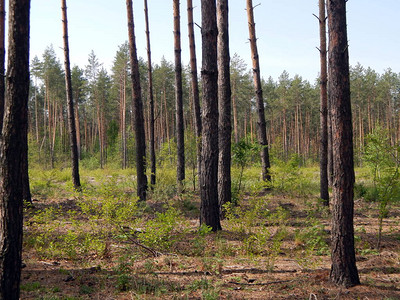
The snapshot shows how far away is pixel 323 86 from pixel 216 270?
27.5ft

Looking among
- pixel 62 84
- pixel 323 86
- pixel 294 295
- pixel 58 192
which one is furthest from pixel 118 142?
pixel 294 295

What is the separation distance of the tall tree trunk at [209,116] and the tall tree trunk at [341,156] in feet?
10.4

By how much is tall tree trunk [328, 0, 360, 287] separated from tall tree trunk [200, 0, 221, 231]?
3180mm

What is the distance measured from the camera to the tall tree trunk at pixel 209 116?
24.3 feet

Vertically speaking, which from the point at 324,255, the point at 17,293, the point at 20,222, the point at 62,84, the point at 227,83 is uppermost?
the point at 62,84

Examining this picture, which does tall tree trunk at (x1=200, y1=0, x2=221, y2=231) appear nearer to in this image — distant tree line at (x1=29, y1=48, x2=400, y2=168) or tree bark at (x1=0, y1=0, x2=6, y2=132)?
tree bark at (x1=0, y1=0, x2=6, y2=132)

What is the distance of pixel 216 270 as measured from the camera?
5434 mm

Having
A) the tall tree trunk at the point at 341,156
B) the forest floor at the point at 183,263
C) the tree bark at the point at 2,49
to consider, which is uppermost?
the tree bark at the point at 2,49

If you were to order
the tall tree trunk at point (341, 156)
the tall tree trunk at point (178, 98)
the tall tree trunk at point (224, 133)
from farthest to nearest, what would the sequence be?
the tall tree trunk at point (178, 98)
the tall tree trunk at point (224, 133)
the tall tree trunk at point (341, 156)

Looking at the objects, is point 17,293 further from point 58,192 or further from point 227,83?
point 58,192

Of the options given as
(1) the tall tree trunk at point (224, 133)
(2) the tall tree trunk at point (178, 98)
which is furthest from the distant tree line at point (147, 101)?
(1) the tall tree trunk at point (224, 133)

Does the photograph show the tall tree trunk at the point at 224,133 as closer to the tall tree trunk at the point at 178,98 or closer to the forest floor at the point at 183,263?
the forest floor at the point at 183,263

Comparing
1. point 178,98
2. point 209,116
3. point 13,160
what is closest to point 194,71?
point 178,98

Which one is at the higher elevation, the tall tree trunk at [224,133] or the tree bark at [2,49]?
the tree bark at [2,49]
